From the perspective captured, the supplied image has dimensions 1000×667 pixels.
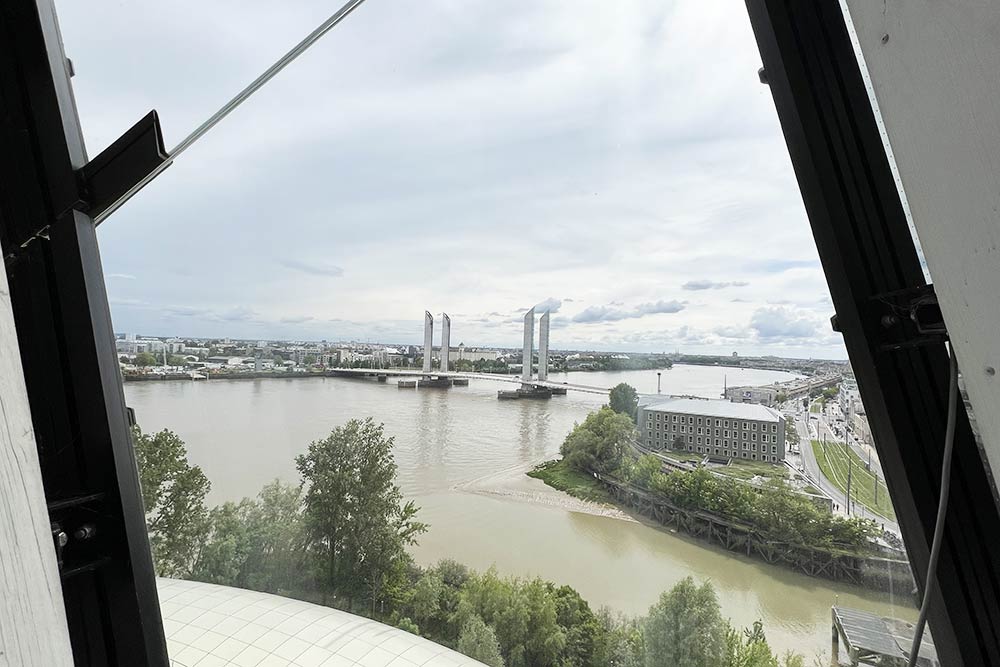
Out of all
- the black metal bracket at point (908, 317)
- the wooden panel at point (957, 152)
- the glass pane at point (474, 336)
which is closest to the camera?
the wooden panel at point (957, 152)

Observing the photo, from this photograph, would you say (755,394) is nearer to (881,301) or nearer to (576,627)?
(881,301)

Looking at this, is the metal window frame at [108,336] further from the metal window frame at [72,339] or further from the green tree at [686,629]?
the green tree at [686,629]

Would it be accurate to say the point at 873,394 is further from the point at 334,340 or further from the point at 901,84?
the point at 334,340

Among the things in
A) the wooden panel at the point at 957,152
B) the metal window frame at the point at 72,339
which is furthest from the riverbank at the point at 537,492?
the wooden panel at the point at 957,152

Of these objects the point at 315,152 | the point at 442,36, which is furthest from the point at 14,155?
the point at 442,36

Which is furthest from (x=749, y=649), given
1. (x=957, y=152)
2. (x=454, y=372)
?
(x=957, y=152)
